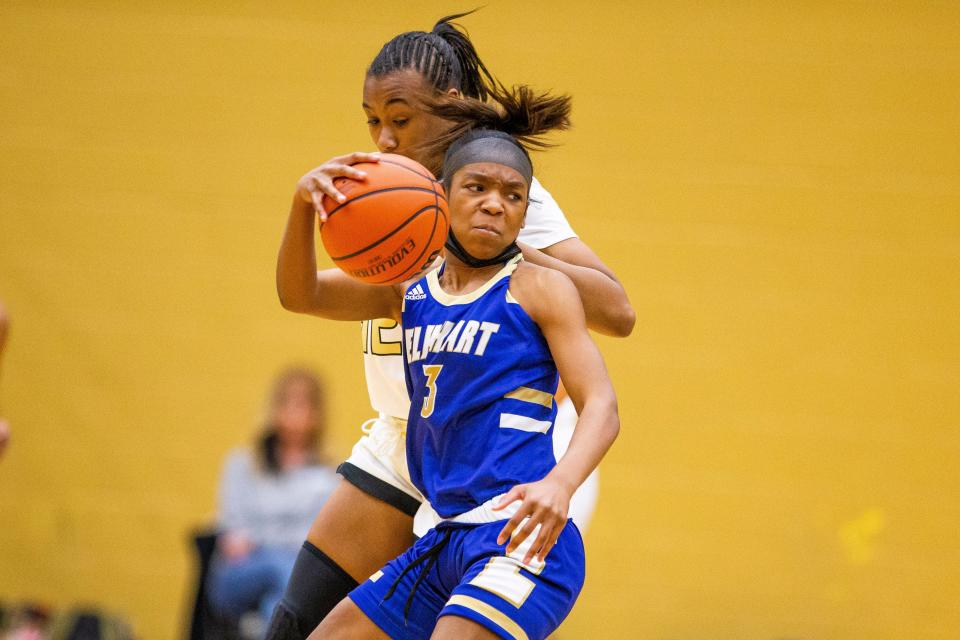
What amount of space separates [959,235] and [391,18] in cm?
319

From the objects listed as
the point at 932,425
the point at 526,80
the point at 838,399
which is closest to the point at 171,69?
the point at 526,80

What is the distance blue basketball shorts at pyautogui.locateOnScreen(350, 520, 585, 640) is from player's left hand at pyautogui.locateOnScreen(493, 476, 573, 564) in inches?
5.2

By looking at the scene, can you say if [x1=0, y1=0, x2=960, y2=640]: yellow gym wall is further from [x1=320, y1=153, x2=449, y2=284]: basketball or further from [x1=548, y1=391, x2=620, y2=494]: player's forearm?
[x1=548, y1=391, x2=620, y2=494]: player's forearm

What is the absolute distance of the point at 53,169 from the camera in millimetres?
7324

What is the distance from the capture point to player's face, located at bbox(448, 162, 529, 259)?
10.2 feet

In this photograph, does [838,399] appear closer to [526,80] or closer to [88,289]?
[526,80]

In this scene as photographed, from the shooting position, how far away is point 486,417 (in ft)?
9.94

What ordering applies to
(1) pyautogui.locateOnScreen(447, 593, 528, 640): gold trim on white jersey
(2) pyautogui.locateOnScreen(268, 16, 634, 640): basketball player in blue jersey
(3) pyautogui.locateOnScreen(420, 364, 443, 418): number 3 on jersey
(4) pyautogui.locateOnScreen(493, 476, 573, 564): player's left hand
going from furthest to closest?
(2) pyautogui.locateOnScreen(268, 16, 634, 640): basketball player in blue jersey, (3) pyautogui.locateOnScreen(420, 364, 443, 418): number 3 on jersey, (1) pyautogui.locateOnScreen(447, 593, 528, 640): gold trim on white jersey, (4) pyautogui.locateOnScreen(493, 476, 573, 564): player's left hand

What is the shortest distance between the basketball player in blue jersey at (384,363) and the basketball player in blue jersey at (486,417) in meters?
0.23

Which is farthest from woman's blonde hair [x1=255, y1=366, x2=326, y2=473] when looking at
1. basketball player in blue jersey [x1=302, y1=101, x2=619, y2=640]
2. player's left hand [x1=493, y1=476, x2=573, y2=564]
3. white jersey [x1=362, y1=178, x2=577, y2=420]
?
player's left hand [x1=493, y1=476, x2=573, y2=564]

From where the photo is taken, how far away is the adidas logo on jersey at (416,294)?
324 centimetres

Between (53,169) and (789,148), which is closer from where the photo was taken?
(789,148)

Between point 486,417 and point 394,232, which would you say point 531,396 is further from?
point 394,232

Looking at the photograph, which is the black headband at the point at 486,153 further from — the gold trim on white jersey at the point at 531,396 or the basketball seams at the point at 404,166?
the gold trim on white jersey at the point at 531,396
